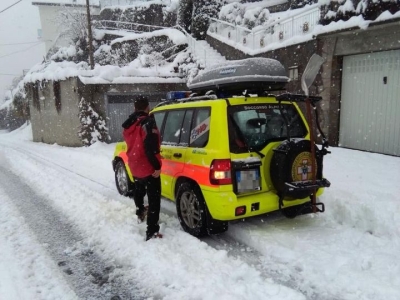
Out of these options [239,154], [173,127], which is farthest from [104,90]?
[239,154]

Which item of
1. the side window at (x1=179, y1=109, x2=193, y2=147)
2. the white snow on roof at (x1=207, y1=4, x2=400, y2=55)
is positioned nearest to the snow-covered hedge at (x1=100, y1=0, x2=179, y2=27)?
the white snow on roof at (x1=207, y1=4, x2=400, y2=55)

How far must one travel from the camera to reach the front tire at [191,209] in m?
4.06

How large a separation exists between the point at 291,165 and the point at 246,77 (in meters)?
1.32

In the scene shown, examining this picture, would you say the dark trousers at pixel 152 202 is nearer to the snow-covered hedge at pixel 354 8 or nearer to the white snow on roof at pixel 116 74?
the snow-covered hedge at pixel 354 8

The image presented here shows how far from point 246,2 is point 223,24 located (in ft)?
17.7

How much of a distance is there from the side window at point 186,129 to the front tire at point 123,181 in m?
2.00

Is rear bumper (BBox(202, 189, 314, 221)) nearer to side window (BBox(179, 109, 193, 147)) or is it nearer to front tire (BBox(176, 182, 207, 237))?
front tire (BBox(176, 182, 207, 237))

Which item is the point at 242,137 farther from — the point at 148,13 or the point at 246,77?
the point at 148,13

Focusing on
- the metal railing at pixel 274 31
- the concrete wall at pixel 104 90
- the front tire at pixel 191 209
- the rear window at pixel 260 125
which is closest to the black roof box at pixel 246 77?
the rear window at pixel 260 125

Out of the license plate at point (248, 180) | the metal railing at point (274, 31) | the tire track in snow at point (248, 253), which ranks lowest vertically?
the tire track in snow at point (248, 253)

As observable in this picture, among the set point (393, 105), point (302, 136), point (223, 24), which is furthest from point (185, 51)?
point (302, 136)

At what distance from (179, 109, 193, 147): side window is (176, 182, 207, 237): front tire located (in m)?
0.63

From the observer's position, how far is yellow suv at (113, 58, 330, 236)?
3777mm

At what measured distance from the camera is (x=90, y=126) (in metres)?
13.8
